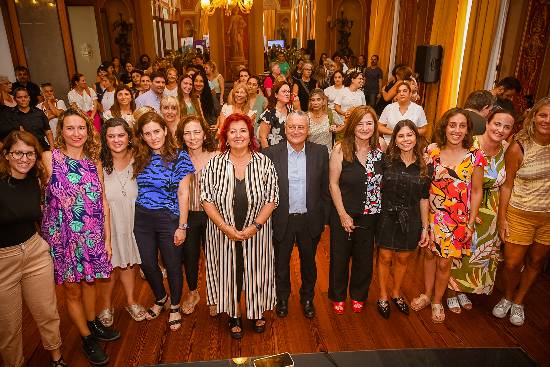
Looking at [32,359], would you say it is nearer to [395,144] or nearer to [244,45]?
[395,144]

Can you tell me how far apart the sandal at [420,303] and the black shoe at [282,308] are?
112 centimetres

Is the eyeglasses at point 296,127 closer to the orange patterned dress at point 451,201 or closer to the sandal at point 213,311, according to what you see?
the orange patterned dress at point 451,201

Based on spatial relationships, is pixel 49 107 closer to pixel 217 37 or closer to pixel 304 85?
pixel 304 85

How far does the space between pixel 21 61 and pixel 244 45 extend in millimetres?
13196

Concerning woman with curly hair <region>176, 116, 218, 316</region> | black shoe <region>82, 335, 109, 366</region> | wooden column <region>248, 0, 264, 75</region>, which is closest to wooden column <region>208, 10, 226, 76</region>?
wooden column <region>248, 0, 264, 75</region>

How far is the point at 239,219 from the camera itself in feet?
9.05

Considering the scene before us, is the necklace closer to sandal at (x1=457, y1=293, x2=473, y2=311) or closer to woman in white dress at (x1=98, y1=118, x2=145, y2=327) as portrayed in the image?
woman in white dress at (x1=98, y1=118, x2=145, y2=327)

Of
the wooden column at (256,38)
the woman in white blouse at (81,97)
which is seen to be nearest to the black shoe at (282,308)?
the woman in white blouse at (81,97)

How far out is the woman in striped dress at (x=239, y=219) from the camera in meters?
2.69

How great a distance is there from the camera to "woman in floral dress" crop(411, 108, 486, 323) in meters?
2.86

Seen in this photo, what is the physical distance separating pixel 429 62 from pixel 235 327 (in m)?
5.46

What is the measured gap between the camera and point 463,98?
19.0 feet

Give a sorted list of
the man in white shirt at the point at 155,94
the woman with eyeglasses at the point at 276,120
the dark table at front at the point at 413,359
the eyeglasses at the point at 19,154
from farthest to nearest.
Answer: the man in white shirt at the point at 155,94 → the woman with eyeglasses at the point at 276,120 → the eyeglasses at the point at 19,154 → the dark table at front at the point at 413,359

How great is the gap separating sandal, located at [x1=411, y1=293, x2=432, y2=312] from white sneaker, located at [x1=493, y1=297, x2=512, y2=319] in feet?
1.79
